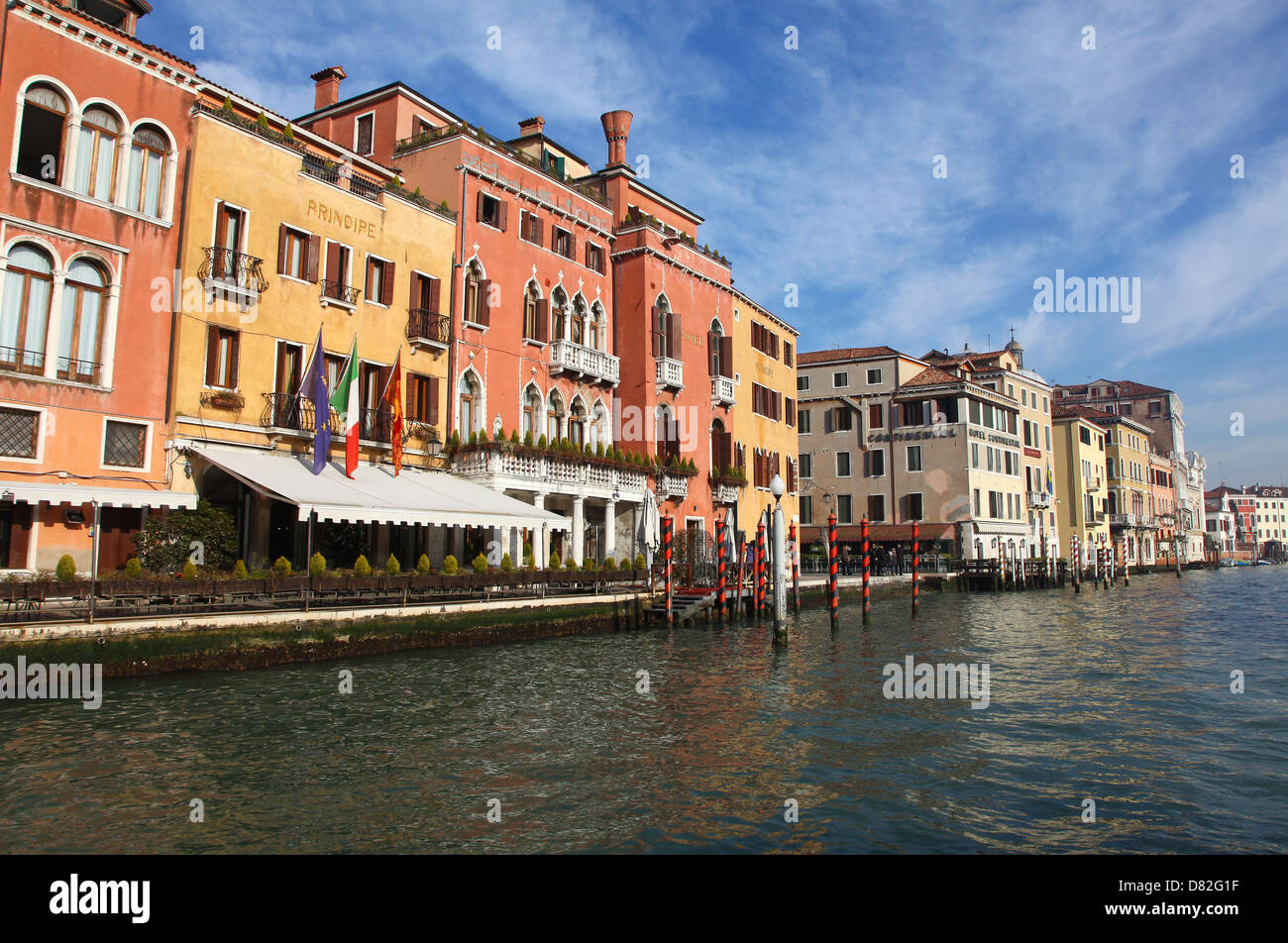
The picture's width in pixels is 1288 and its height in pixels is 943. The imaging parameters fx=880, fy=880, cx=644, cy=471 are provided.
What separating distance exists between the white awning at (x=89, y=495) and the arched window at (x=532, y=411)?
10746 mm

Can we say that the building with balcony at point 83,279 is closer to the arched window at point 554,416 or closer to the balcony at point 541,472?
the balcony at point 541,472

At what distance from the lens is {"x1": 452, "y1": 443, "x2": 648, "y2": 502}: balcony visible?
22672mm

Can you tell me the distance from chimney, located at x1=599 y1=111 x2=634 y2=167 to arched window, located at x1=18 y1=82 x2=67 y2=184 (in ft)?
63.7

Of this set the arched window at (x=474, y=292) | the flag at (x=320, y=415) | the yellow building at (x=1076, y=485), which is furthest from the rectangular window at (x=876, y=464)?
the flag at (x=320, y=415)

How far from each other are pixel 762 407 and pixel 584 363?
41.2ft

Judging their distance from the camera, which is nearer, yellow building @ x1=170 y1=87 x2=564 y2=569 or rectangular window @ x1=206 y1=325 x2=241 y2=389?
yellow building @ x1=170 y1=87 x2=564 y2=569

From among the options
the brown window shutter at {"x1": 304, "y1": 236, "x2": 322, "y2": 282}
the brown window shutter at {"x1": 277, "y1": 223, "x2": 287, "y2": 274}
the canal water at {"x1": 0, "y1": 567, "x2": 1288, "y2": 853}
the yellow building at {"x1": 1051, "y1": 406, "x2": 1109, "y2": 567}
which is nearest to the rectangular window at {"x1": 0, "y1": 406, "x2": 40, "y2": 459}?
the canal water at {"x1": 0, "y1": 567, "x2": 1288, "y2": 853}

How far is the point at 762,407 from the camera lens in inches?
1495

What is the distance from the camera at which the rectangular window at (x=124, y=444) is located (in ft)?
53.5

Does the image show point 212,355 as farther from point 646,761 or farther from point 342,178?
point 646,761

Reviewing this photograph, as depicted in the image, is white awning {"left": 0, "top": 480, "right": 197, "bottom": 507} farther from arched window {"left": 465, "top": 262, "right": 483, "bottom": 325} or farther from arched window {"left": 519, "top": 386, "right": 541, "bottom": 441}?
arched window {"left": 519, "top": 386, "right": 541, "bottom": 441}

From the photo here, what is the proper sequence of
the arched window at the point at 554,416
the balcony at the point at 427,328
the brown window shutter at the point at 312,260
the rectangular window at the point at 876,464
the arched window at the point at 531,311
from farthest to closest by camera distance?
1. the rectangular window at the point at 876,464
2. the arched window at the point at 554,416
3. the arched window at the point at 531,311
4. the balcony at the point at 427,328
5. the brown window shutter at the point at 312,260
